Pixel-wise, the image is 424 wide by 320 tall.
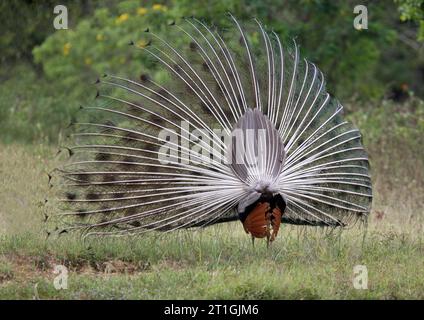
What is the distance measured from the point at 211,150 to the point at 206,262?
0.99 metres

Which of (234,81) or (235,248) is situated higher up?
(234,81)

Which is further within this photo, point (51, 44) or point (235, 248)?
point (51, 44)

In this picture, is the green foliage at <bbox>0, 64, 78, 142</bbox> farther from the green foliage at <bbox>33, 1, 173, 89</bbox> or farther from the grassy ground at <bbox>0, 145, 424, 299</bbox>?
the grassy ground at <bbox>0, 145, 424, 299</bbox>

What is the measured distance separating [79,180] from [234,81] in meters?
1.58

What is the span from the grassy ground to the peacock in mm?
233

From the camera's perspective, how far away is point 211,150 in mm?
8062

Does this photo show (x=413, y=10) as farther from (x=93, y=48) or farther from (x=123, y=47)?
(x=93, y=48)

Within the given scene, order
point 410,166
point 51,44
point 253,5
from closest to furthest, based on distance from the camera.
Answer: point 410,166 < point 253,5 < point 51,44

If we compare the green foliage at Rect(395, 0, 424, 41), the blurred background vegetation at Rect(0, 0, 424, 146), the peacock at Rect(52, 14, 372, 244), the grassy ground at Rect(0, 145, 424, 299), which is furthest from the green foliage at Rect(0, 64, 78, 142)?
the green foliage at Rect(395, 0, 424, 41)

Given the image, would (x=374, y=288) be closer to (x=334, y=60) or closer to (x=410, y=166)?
(x=410, y=166)

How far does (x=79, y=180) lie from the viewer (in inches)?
321

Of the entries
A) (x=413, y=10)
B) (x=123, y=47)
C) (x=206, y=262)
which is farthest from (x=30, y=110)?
(x=206, y=262)

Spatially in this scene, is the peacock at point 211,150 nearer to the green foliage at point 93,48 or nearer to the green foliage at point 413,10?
the green foliage at point 413,10

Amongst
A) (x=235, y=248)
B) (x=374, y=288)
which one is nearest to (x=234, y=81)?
(x=235, y=248)
